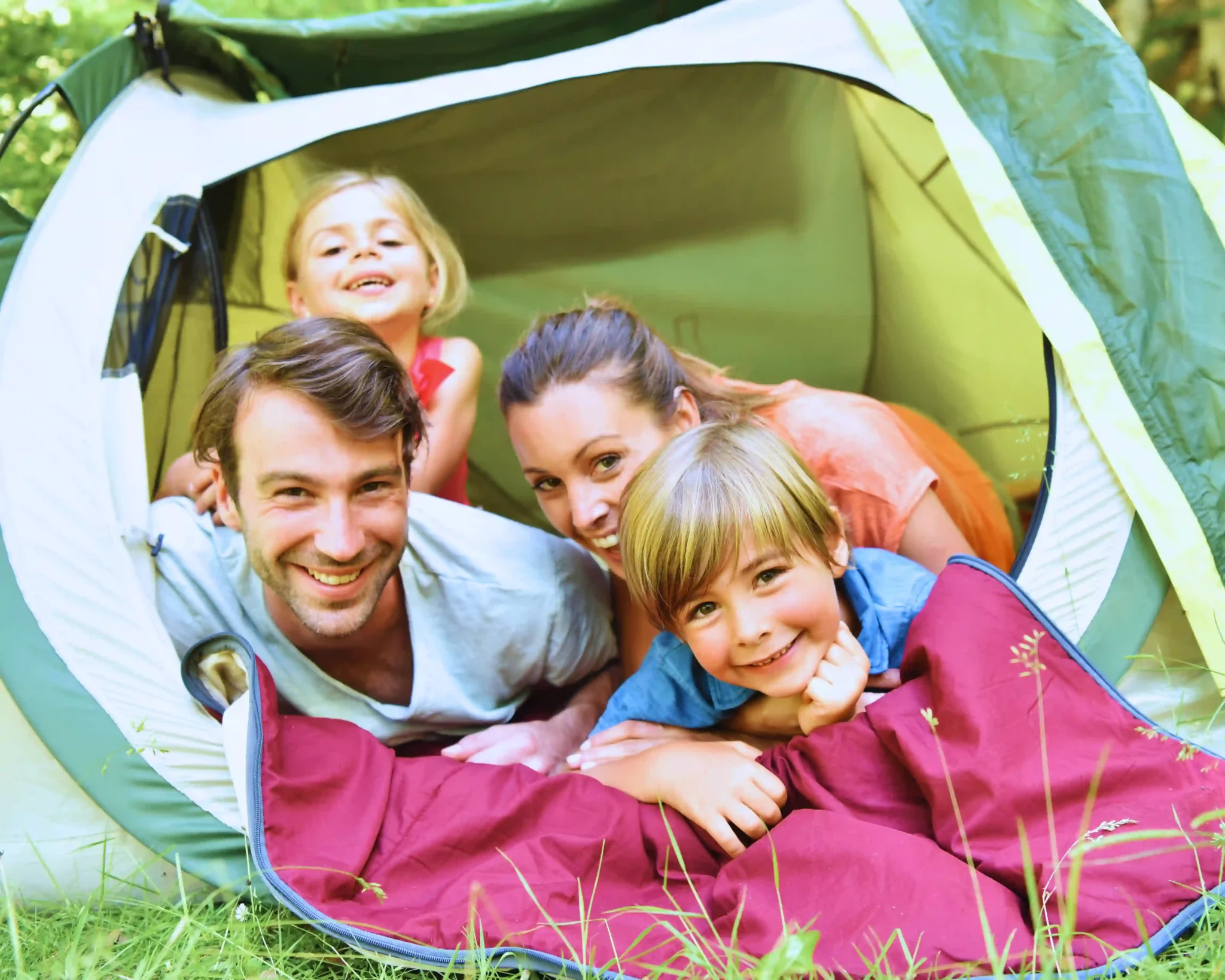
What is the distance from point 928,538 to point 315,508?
0.90 meters

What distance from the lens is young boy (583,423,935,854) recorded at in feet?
4.22

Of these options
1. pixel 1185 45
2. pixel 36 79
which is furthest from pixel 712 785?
pixel 36 79

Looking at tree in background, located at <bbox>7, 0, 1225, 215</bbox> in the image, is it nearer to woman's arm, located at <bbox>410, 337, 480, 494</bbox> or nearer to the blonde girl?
the blonde girl

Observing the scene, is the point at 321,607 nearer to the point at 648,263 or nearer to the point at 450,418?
the point at 450,418

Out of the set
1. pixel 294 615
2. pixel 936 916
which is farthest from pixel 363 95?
pixel 936 916

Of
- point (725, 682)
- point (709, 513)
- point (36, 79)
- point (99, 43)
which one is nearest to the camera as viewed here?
point (709, 513)

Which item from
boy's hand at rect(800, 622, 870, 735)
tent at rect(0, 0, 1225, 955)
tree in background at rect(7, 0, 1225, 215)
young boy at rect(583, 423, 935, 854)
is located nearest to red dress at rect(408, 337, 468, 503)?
tent at rect(0, 0, 1225, 955)

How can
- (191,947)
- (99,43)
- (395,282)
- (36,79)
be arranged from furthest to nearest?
1. (36,79)
2. (99,43)
3. (395,282)
4. (191,947)

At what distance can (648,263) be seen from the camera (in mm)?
2453

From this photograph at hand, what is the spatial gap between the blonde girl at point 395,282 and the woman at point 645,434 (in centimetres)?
39

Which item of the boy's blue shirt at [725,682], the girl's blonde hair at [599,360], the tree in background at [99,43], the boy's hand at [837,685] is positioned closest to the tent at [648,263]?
the boy's blue shirt at [725,682]

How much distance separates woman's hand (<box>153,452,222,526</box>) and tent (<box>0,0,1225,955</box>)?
8 centimetres

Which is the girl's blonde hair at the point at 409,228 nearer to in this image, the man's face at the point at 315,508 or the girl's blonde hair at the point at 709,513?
the man's face at the point at 315,508

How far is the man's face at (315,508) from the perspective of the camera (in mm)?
1419
